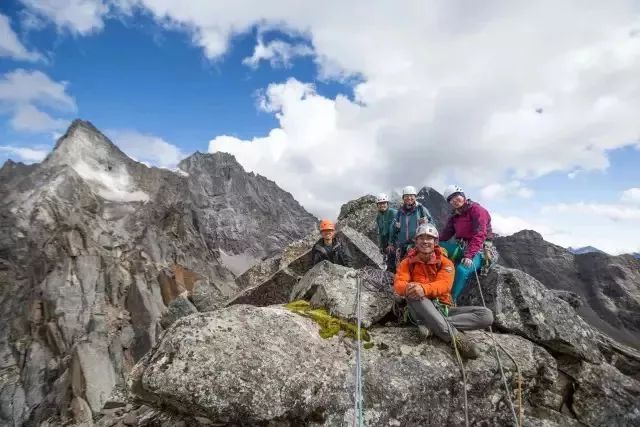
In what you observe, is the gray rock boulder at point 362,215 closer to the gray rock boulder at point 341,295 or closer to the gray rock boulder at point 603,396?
the gray rock boulder at point 341,295

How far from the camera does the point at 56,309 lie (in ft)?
325

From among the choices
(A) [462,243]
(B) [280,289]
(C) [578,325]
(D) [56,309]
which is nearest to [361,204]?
(B) [280,289]

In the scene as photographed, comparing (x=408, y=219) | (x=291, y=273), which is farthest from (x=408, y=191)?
(x=291, y=273)

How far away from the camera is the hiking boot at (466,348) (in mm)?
8461

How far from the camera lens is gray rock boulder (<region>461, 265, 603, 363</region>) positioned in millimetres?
9961

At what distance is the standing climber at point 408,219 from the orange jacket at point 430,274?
350cm

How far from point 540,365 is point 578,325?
7.55ft

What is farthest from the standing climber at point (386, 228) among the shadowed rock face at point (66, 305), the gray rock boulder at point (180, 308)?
the shadowed rock face at point (66, 305)

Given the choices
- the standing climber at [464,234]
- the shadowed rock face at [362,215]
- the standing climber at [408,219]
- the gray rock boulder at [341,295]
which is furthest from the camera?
the shadowed rock face at [362,215]

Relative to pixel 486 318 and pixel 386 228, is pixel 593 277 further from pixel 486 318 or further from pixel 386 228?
pixel 486 318

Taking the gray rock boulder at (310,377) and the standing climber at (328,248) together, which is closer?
the gray rock boulder at (310,377)

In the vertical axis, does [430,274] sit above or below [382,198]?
below

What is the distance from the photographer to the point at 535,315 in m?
10.3

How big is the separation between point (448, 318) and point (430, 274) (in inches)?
43.4
